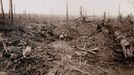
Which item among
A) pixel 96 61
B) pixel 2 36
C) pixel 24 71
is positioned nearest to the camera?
pixel 24 71

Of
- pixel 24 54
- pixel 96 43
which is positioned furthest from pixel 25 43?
pixel 96 43

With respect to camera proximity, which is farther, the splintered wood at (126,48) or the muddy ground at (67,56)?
the splintered wood at (126,48)

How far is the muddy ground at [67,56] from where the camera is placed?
35.2ft

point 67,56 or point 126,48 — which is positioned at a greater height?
point 126,48

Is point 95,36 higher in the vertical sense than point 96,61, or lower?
higher

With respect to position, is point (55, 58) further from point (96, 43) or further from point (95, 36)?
point (95, 36)

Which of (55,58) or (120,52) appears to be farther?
(120,52)

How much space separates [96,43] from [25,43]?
4946 mm

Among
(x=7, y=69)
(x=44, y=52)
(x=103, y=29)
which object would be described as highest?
(x=103, y=29)

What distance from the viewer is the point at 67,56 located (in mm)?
12039

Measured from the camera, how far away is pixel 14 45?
13953mm

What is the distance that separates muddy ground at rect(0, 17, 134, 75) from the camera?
10.7m

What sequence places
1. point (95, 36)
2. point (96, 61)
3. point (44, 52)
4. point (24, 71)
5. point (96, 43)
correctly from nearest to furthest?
point (24, 71) → point (96, 61) → point (44, 52) → point (96, 43) → point (95, 36)

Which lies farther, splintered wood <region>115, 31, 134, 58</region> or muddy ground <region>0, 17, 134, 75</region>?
splintered wood <region>115, 31, 134, 58</region>
